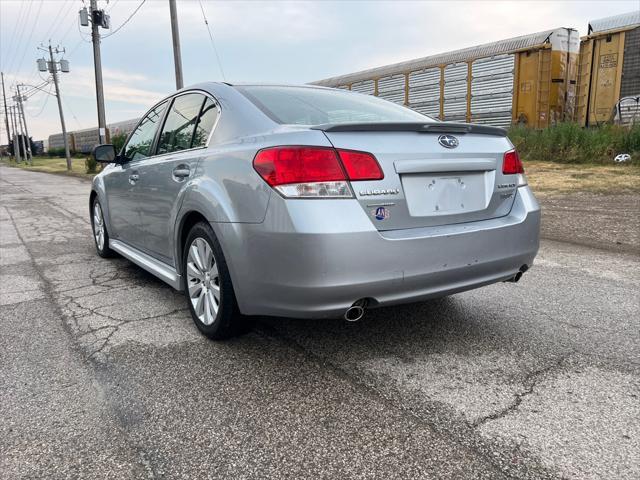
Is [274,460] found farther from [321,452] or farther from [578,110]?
[578,110]

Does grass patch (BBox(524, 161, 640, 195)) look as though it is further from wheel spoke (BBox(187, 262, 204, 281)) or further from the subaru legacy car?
wheel spoke (BBox(187, 262, 204, 281))

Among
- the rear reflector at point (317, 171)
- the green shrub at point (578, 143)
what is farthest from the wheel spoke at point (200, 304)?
the green shrub at point (578, 143)

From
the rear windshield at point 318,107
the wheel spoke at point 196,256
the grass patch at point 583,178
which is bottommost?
the grass patch at point 583,178

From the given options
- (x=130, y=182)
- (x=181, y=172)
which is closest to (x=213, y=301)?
(x=181, y=172)

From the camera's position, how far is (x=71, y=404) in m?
2.45

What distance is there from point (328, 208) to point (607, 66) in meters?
13.4

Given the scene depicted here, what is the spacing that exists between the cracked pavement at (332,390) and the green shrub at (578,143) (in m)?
8.70

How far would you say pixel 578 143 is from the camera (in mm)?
11953

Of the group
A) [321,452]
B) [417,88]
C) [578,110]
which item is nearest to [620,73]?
[578,110]

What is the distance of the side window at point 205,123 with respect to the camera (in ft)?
10.7

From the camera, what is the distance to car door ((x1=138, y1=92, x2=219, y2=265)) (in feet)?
11.0

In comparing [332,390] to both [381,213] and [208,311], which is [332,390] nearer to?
[381,213]

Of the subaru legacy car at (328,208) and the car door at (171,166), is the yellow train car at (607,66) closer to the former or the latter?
the subaru legacy car at (328,208)

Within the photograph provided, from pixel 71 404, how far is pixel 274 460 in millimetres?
1110
